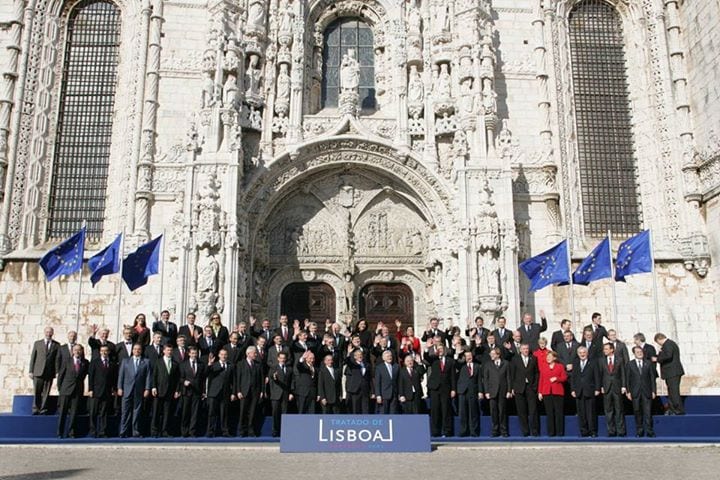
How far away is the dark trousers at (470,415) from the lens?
11992 millimetres

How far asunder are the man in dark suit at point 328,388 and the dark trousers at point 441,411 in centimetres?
168

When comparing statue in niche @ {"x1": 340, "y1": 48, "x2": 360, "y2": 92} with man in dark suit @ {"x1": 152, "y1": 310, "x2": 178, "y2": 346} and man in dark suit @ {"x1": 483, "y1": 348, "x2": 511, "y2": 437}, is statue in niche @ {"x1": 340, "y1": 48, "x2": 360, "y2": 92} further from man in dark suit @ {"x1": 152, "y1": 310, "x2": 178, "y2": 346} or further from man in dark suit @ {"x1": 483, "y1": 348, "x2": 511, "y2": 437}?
man in dark suit @ {"x1": 483, "y1": 348, "x2": 511, "y2": 437}

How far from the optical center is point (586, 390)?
11656 millimetres

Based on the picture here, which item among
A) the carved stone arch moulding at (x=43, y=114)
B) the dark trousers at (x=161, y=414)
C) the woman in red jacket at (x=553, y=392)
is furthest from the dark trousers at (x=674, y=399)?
the carved stone arch moulding at (x=43, y=114)

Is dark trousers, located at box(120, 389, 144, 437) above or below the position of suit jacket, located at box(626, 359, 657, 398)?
below

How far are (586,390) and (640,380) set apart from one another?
3.11 feet

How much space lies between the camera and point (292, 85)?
19.0 m

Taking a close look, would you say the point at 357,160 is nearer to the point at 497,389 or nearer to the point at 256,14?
the point at 256,14

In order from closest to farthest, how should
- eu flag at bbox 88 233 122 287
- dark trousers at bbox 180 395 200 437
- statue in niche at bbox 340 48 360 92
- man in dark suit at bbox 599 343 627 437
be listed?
man in dark suit at bbox 599 343 627 437, dark trousers at bbox 180 395 200 437, eu flag at bbox 88 233 122 287, statue in niche at bbox 340 48 360 92

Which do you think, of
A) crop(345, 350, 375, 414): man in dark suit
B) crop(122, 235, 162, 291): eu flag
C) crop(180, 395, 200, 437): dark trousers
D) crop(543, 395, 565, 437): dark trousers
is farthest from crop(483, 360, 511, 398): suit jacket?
crop(122, 235, 162, 291): eu flag

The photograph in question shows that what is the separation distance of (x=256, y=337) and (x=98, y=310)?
21.8ft

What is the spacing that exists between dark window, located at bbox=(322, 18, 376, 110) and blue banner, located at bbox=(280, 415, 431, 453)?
11992 millimetres

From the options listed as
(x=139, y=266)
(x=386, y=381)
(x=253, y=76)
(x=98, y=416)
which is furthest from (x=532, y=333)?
(x=253, y=76)

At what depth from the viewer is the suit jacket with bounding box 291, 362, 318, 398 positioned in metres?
12.1
